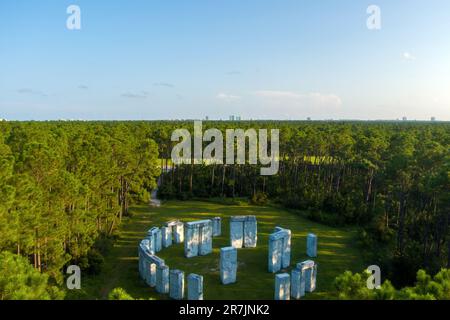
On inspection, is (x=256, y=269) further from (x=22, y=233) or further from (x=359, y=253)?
(x=22, y=233)

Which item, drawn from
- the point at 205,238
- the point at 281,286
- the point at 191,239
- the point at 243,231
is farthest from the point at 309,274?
the point at 191,239

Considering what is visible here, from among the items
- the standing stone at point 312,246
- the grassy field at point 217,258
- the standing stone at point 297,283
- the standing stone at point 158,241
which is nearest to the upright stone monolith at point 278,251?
the grassy field at point 217,258

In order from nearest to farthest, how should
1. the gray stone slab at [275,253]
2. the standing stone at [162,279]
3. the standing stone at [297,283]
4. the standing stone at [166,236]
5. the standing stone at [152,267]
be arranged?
1. the standing stone at [297,283]
2. the standing stone at [162,279]
3. the standing stone at [152,267]
4. the gray stone slab at [275,253]
5. the standing stone at [166,236]

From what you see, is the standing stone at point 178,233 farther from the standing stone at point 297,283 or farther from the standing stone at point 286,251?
the standing stone at point 297,283

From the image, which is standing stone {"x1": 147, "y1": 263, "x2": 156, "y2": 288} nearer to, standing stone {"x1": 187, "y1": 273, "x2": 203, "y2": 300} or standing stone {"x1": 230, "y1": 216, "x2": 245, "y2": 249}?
standing stone {"x1": 187, "y1": 273, "x2": 203, "y2": 300}

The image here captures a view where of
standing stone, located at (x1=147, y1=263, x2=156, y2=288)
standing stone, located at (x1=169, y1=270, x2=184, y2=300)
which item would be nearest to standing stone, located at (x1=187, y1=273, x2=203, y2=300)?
standing stone, located at (x1=169, y1=270, x2=184, y2=300)

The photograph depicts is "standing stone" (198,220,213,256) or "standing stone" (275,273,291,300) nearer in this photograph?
"standing stone" (275,273,291,300)
